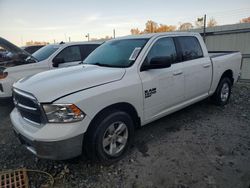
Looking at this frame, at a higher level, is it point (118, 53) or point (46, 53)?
point (46, 53)

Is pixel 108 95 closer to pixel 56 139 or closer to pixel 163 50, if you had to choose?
pixel 56 139

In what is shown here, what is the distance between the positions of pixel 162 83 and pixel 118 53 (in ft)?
3.06

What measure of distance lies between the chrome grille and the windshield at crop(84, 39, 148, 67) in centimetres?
134

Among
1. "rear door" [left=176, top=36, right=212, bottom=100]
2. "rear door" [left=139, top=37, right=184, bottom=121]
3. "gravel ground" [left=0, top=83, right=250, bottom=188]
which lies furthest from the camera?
"rear door" [left=176, top=36, right=212, bottom=100]

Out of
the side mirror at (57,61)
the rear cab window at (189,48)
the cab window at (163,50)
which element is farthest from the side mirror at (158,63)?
the side mirror at (57,61)

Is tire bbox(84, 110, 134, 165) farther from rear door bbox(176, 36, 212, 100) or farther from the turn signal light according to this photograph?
the turn signal light

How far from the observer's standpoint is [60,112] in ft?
7.69

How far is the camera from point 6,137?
388 cm

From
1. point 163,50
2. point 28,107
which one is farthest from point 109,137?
point 163,50

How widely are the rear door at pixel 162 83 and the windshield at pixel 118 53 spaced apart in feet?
0.74

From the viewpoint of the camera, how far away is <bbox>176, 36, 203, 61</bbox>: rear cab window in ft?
13.0

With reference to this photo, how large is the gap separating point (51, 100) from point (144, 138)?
6.47 ft

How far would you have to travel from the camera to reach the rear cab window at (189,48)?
395cm

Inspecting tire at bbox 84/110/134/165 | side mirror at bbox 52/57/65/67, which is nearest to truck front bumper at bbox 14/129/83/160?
tire at bbox 84/110/134/165
